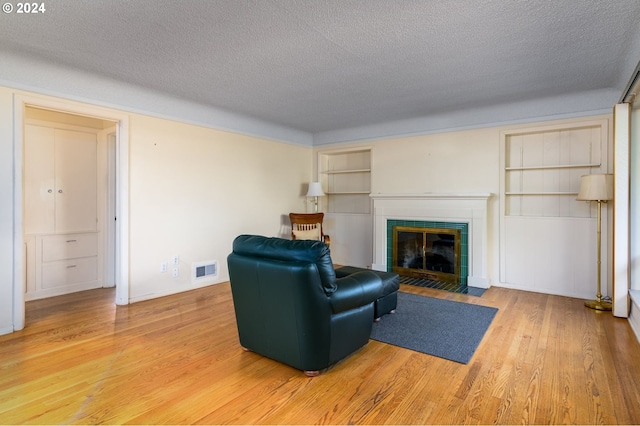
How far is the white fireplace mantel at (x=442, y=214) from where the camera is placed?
4570mm

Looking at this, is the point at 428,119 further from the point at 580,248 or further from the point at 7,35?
the point at 7,35

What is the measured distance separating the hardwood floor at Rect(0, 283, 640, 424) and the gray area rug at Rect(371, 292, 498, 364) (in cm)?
12

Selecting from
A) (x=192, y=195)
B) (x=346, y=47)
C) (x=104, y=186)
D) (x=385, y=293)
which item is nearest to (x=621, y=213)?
(x=385, y=293)

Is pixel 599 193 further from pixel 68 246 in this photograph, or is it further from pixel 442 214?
pixel 68 246

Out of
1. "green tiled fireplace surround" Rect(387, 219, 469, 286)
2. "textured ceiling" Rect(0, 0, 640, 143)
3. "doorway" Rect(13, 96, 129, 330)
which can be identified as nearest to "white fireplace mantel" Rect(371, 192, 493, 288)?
"green tiled fireplace surround" Rect(387, 219, 469, 286)

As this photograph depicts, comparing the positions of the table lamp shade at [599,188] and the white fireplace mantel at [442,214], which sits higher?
the table lamp shade at [599,188]

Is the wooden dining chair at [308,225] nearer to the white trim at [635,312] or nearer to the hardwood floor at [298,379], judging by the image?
the hardwood floor at [298,379]

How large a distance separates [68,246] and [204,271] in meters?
1.70

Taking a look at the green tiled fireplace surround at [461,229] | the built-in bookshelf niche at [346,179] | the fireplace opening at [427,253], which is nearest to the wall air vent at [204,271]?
the built-in bookshelf niche at [346,179]

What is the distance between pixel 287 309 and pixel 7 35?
2.91 meters

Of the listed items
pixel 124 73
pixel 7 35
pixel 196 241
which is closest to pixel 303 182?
pixel 196 241

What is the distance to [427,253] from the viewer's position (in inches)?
199

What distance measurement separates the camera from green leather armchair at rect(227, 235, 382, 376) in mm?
2152

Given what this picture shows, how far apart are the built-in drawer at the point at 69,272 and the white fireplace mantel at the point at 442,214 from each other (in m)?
4.02
